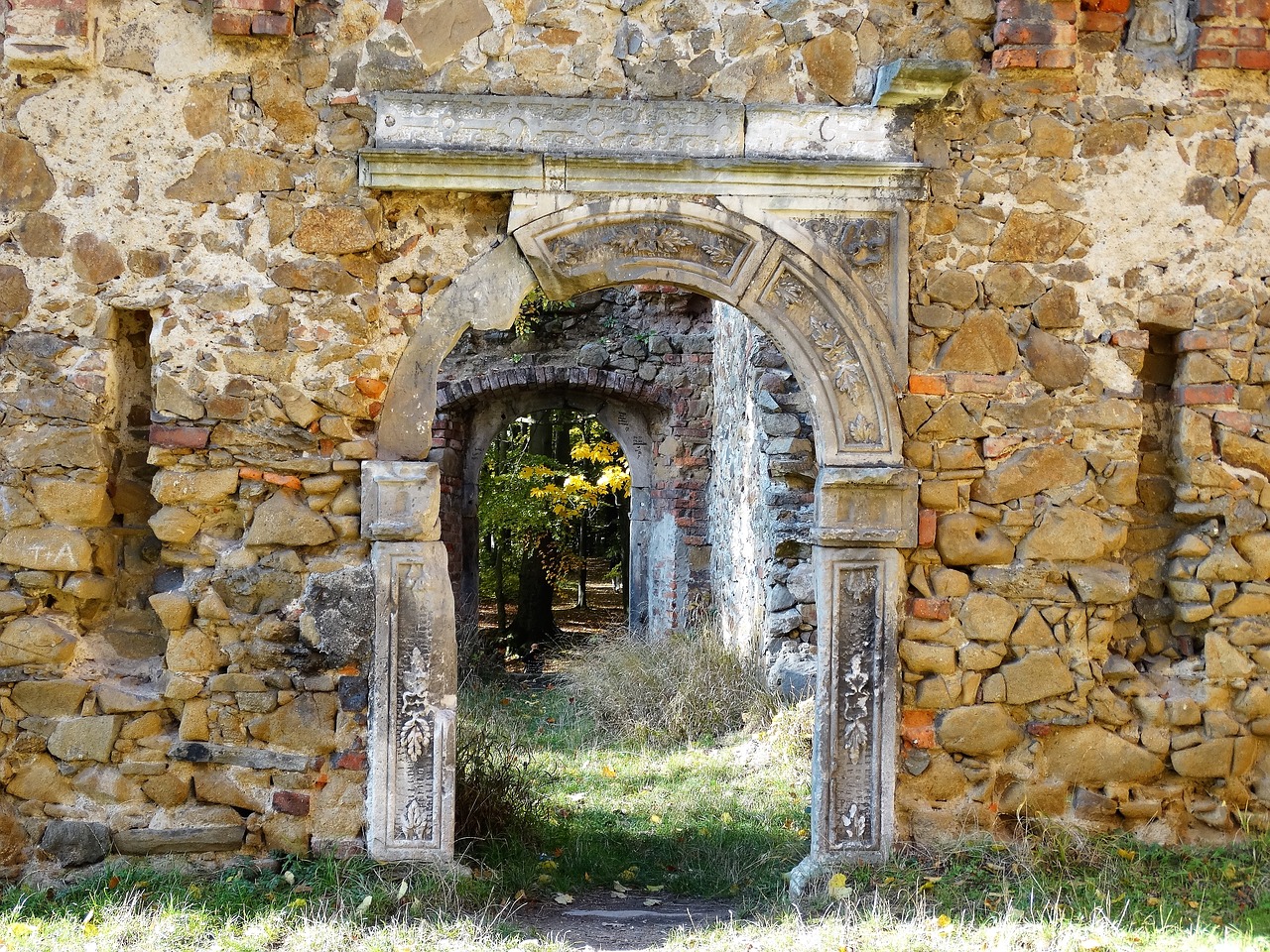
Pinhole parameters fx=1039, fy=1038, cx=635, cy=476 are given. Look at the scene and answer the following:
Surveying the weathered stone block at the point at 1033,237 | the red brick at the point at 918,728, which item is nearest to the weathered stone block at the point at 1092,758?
the red brick at the point at 918,728

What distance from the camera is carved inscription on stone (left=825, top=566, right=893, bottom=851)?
386 cm

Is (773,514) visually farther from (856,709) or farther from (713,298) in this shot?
(713,298)

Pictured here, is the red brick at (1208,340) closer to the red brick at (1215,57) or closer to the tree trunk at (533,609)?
the red brick at (1215,57)

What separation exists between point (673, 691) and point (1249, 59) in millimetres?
4575

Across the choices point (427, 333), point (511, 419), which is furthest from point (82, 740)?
point (511, 419)

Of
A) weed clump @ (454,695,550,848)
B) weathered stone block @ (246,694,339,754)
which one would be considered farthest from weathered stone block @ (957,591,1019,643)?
weathered stone block @ (246,694,339,754)

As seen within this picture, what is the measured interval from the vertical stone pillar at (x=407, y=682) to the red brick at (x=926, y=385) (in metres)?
1.80

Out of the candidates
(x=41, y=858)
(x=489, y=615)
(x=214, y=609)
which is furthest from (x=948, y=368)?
(x=489, y=615)

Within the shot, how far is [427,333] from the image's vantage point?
3.82 metres

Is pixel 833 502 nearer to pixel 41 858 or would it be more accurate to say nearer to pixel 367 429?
pixel 367 429

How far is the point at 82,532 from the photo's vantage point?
379 cm

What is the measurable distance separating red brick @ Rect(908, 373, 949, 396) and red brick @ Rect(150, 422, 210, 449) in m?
2.61

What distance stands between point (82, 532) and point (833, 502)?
2.76 metres

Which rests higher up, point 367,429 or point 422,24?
point 422,24
